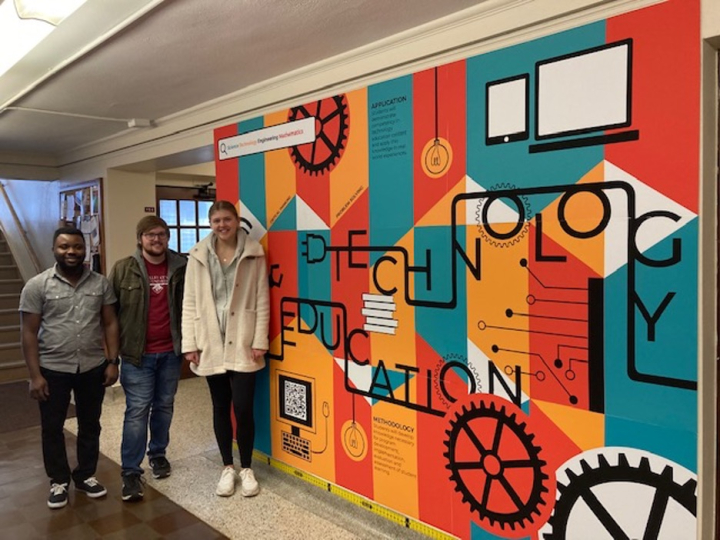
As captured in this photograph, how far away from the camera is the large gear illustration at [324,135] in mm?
2701

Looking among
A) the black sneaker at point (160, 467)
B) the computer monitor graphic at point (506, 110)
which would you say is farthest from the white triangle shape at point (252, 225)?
the computer monitor graphic at point (506, 110)

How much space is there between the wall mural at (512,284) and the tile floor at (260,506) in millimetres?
139

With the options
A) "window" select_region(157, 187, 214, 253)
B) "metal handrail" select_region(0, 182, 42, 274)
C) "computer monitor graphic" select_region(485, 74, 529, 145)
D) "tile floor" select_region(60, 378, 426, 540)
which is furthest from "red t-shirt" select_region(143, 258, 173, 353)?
"metal handrail" select_region(0, 182, 42, 274)

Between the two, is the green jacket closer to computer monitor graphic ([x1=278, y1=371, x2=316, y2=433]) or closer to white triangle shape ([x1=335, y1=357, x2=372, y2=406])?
computer monitor graphic ([x1=278, y1=371, x2=316, y2=433])

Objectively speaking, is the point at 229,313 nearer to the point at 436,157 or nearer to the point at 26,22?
the point at 436,157

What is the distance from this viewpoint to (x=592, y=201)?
186cm

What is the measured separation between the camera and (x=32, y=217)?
21.2 feet

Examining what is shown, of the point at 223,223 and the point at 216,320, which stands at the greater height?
the point at 223,223

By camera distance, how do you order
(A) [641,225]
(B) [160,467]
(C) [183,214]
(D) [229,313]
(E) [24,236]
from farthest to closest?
(E) [24,236], (C) [183,214], (B) [160,467], (D) [229,313], (A) [641,225]

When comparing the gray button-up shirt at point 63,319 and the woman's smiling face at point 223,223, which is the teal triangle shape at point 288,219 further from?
the gray button-up shirt at point 63,319

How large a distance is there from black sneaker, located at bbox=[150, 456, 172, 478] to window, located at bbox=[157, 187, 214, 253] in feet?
9.64

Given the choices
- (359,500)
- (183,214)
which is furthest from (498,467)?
(183,214)

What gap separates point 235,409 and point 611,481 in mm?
1896

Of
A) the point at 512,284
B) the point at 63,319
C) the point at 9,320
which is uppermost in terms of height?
the point at 512,284
